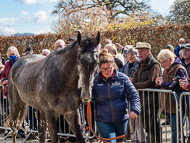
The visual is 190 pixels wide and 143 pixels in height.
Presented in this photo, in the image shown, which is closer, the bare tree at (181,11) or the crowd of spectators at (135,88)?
the crowd of spectators at (135,88)

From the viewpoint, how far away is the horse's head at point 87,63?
3.28m

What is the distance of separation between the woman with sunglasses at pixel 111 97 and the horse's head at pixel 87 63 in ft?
0.91

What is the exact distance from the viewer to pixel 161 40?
9.92m

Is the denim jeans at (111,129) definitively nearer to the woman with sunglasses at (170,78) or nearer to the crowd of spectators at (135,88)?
the crowd of spectators at (135,88)

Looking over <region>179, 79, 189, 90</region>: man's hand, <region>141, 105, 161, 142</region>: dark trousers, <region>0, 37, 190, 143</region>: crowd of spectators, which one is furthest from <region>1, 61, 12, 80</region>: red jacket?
<region>179, 79, 189, 90</region>: man's hand

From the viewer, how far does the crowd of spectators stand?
3670 mm

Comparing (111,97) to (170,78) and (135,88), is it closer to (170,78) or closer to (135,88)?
(135,88)

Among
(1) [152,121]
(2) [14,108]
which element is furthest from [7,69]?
(1) [152,121]

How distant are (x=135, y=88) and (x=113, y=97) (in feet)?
4.05

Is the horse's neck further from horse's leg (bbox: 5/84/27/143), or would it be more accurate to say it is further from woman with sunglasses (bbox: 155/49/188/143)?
horse's leg (bbox: 5/84/27/143)

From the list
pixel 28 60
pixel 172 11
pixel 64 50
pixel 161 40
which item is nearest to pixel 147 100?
pixel 64 50

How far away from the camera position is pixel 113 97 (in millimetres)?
3682

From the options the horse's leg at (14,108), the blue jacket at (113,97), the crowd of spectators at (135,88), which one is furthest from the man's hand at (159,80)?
the horse's leg at (14,108)

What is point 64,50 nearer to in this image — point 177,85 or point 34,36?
point 177,85
